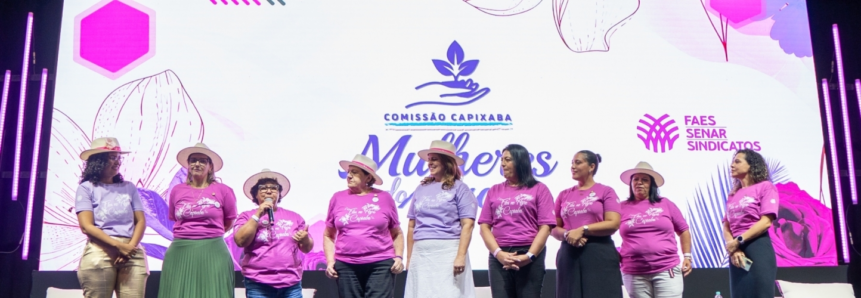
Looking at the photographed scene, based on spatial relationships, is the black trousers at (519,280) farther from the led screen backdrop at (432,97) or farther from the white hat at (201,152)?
the white hat at (201,152)

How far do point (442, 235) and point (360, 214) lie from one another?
17.6 inches

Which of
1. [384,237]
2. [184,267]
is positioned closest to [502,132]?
[384,237]

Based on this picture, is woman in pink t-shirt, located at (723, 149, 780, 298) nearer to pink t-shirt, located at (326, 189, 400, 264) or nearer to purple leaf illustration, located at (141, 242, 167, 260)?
pink t-shirt, located at (326, 189, 400, 264)

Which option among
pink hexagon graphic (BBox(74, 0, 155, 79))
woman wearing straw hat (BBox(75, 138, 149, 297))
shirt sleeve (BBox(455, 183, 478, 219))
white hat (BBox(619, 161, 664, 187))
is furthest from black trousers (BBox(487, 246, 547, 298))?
pink hexagon graphic (BBox(74, 0, 155, 79))

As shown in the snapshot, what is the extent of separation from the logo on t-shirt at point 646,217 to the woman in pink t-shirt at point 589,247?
40cm

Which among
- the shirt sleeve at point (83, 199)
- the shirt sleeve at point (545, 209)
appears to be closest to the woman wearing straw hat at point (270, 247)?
the shirt sleeve at point (83, 199)

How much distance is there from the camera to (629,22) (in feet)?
17.7

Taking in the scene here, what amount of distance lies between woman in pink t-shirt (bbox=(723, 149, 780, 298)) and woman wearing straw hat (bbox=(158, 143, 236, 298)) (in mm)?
2720

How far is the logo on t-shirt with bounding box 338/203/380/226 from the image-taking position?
3.59 metres

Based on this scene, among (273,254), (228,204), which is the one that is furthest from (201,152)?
(273,254)

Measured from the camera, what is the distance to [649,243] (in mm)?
3898

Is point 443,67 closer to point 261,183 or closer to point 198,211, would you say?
point 261,183

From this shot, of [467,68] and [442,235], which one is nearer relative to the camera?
[442,235]

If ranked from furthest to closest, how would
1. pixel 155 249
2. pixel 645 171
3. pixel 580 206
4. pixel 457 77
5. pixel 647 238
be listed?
pixel 457 77 < pixel 155 249 < pixel 645 171 < pixel 647 238 < pixel 580 206
